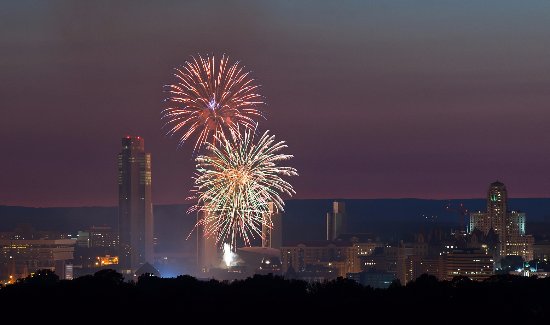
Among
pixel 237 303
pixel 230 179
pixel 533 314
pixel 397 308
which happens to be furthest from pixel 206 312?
pixel 230 179

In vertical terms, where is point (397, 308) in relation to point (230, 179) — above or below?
below

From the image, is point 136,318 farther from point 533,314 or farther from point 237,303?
point 533,314

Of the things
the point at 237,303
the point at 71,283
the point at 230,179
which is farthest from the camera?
the point at 230,179

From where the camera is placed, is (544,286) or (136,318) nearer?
(136,318)

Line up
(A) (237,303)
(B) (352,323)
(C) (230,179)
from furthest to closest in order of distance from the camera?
(C) (230,179) → (A) (237,303) → (B) (352,323)

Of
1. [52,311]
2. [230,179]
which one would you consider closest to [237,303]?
[52,311]

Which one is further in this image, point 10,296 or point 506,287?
point 506,287

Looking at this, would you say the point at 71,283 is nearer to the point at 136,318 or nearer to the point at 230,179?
the point at 136,318

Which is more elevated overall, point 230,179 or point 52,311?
point 230,179

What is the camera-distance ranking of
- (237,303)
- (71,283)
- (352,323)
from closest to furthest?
(352,323)
(237,303)
(71,283)
